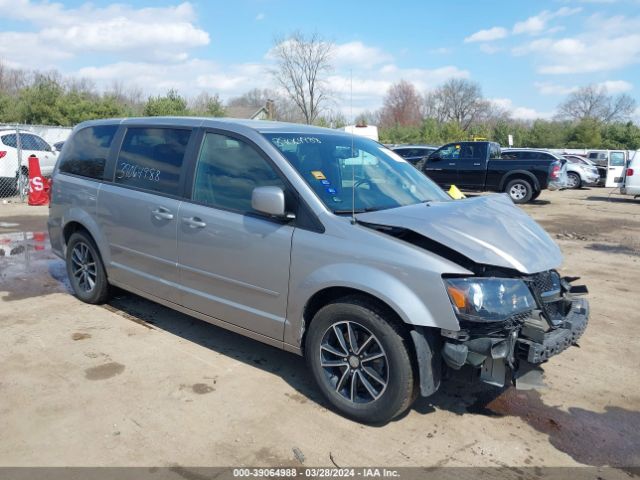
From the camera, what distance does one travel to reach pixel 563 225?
40.9 ft

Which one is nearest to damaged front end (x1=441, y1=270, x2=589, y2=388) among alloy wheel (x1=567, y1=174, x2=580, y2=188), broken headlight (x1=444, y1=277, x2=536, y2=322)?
broken headlight (x1=444, y1=277, x2=536, y2=322)

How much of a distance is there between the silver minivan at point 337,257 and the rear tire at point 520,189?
12991mm

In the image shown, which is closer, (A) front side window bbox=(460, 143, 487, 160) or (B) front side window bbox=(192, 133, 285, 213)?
(B) front side window bbox=(192, 133, 285, 213)

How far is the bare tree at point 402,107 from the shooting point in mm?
68438

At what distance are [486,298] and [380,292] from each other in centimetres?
62

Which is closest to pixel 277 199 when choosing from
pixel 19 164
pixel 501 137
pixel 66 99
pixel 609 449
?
pixel 609 449

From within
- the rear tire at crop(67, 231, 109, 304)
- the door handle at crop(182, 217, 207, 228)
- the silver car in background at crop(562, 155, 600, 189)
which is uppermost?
the silver car in background at crop(562, 155, 600, 189)

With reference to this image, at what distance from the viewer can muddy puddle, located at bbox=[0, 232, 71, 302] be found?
6016mm

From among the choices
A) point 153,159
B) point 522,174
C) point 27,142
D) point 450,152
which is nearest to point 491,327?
point 153,159

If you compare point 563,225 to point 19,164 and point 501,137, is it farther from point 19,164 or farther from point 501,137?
point 501,137

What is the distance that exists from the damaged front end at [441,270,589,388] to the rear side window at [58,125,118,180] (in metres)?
3.79

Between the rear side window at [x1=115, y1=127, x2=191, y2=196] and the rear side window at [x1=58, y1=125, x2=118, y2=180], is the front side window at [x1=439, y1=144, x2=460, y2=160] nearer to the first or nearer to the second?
the rear side window at [x1=58, y1=125, x2=118, y2=180]

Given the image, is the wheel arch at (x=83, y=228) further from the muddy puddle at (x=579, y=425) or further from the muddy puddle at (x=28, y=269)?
the muddy puddle at (x=579, y=425)

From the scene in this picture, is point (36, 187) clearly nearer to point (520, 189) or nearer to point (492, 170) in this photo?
point (492, 170)
